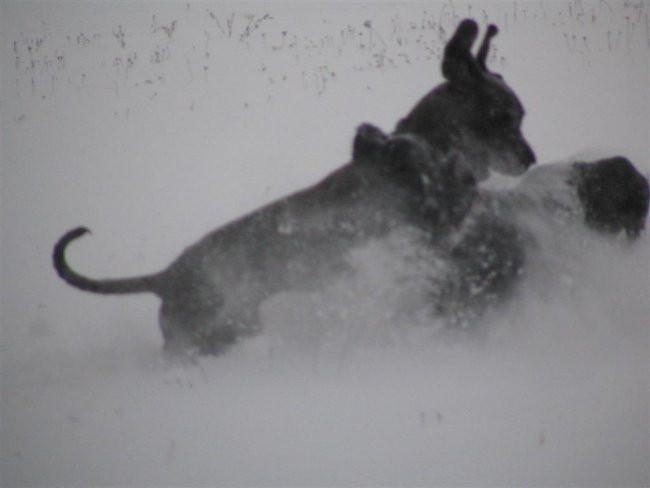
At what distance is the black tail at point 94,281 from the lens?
379cm

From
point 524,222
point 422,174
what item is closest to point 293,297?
point 422,174

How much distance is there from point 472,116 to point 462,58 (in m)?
0.34

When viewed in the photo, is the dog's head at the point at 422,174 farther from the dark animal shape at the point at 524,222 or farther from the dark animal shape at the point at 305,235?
the dark animal shape at the point at 524,222

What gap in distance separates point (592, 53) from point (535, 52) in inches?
27.5

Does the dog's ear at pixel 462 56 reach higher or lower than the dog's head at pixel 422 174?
higher

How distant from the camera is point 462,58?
400 cm

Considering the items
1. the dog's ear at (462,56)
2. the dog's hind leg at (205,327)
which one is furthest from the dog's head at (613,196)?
the dog's hind leg at (205,327)

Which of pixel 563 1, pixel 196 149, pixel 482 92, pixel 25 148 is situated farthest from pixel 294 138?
pixel 563 1

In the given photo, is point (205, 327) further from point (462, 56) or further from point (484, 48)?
point (484, 48)

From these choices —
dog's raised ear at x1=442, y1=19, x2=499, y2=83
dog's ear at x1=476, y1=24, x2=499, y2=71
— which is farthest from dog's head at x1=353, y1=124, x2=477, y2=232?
dog's ear at x1=476, y1=24, x2=499, y2=71

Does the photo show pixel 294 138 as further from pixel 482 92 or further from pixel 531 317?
pixel 531 317

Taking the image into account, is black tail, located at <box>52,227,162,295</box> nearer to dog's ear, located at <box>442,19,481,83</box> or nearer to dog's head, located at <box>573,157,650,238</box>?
dog's ear, located at <box>442,19,481,83</box>

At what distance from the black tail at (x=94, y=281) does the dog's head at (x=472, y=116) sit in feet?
5.69

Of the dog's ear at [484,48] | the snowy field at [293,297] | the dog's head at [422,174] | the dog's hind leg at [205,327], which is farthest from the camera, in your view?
the dog's ear at [484,48]
